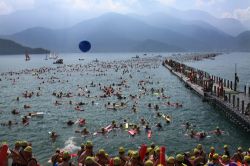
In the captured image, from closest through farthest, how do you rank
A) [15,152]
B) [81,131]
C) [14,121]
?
1. [15,152]
2. [81,131]
3. [14,121]

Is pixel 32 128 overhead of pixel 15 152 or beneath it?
beneath

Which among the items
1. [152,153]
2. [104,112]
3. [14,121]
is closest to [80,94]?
[104,112]

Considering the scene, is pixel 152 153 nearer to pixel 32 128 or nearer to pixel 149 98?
pixel 32 128

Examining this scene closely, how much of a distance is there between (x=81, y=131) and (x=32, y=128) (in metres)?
6.11

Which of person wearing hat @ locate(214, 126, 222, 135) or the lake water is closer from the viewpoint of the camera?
the lake water

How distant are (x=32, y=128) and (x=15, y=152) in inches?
981

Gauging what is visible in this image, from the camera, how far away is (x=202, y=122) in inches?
1684

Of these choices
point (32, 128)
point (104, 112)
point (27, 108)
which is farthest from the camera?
point (27, 108)

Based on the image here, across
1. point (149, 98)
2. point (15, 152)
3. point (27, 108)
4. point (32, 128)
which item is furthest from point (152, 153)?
point (149, 98)

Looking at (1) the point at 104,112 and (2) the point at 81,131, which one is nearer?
(2) the point at 81,131

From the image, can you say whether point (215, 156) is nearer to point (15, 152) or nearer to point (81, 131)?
point (15, 152)

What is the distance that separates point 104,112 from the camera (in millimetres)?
48719

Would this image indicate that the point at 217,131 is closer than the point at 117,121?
Yes

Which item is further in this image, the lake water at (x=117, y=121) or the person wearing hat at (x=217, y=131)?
the person wearing hat at (x=217, y=131)
